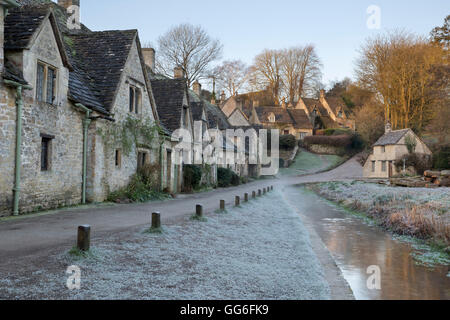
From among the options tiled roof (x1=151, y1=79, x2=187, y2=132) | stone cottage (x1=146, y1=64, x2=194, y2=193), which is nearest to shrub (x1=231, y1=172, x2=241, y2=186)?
stone cottage (x1=146, y1=64, x2=194, y2=193)

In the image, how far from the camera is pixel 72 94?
1422 centimetres

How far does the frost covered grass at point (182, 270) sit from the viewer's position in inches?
204

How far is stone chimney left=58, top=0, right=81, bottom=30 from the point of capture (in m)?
20.7

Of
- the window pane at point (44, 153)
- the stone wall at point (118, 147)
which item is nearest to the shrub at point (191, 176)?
the stone wall at point (118, 147)

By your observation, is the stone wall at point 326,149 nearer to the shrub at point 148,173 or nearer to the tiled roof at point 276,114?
the tiled roof at point 276,114

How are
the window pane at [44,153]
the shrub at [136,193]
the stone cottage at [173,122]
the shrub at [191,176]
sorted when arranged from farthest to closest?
the shrub at [191,176] < the stone cottage at [173,122] < the shrub at [136,193] < the window pane at [44,153]

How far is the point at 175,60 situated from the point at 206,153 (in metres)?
22.8

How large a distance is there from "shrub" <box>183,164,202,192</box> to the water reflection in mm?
12218

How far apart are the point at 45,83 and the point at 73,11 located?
1008 cm

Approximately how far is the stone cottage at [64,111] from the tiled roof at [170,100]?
15.0 feet

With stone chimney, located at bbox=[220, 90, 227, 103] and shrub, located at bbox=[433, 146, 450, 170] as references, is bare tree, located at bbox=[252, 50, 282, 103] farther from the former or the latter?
shrub, located at bbox=[433, 146, 450, 170]

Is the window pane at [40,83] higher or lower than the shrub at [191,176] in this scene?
higher

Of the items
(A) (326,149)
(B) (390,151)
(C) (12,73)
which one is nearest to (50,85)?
(C) (12,73)
